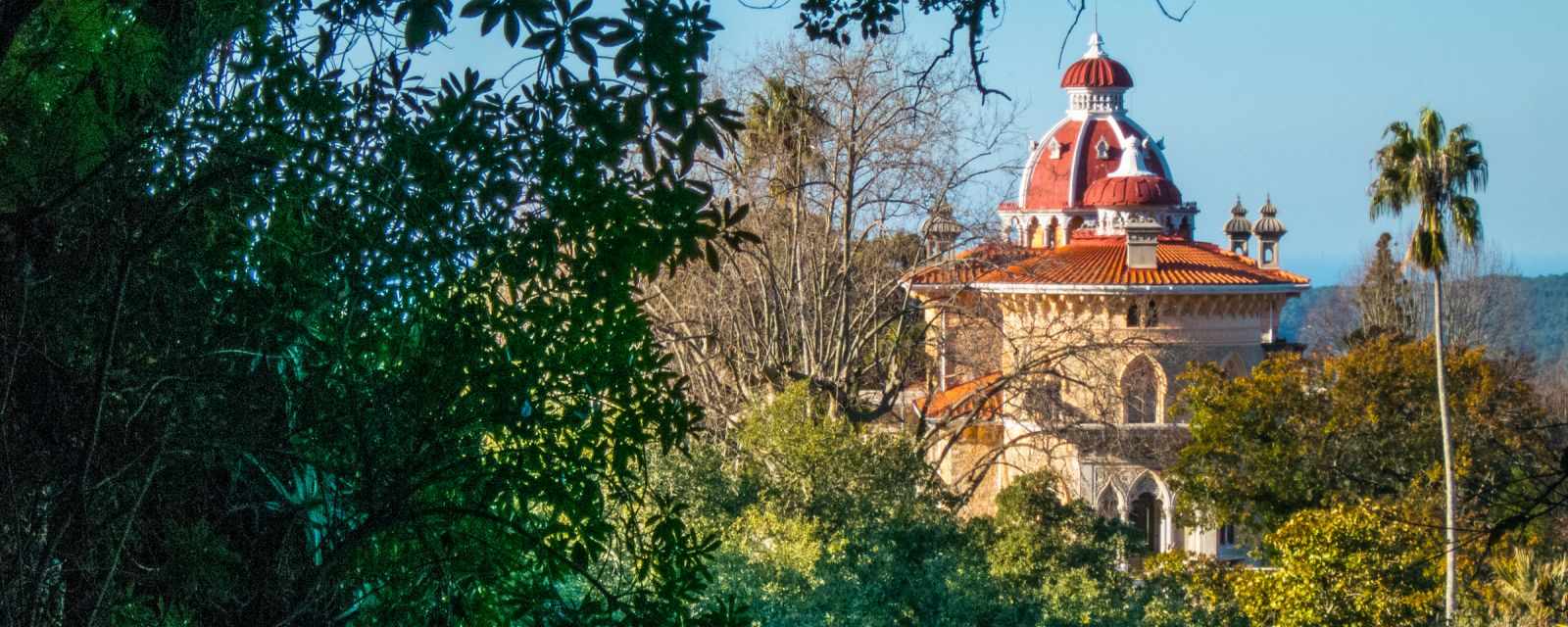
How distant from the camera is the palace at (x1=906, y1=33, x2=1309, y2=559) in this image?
2414 cm

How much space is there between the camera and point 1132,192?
135 ft

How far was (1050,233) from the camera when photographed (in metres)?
48.8

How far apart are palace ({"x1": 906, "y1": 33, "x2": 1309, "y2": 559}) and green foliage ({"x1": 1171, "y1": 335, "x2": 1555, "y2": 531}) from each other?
1.35 meters

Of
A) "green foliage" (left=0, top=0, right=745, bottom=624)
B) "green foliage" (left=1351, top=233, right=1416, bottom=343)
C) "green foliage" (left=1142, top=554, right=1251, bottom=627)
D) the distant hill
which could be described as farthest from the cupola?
the distant hill

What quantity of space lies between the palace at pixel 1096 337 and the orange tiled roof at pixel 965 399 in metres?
0.06

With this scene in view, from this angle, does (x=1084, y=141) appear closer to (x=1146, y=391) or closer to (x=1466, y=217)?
(x=1146, y=391)

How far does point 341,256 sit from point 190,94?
55 centimetres

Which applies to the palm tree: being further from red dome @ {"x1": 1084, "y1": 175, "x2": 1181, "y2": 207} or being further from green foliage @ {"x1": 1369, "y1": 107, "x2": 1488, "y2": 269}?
red dome @ {"x1": 1084, "y1": 175, "x2": 1181, "y2": 207}

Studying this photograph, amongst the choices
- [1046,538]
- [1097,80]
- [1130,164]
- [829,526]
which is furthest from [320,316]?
[1097,80]

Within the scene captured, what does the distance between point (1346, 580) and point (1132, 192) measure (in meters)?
23.3

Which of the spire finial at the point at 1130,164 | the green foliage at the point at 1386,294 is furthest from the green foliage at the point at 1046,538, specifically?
the green foliage at the point at 1386,294

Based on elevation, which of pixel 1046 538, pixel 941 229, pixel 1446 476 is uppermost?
pixel 941 229

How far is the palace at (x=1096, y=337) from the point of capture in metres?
24.1

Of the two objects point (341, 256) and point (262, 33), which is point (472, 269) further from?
point (262, 33)
